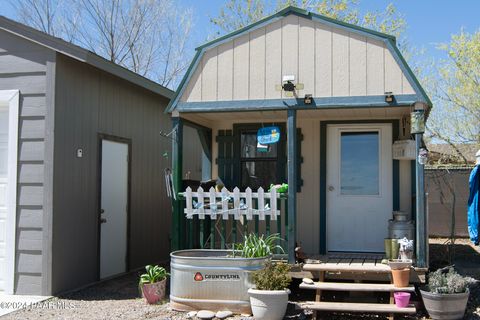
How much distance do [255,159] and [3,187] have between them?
3.68 metres

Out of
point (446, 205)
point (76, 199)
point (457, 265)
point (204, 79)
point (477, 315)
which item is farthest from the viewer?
point (446, 205)

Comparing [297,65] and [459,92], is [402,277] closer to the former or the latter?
[297,65]

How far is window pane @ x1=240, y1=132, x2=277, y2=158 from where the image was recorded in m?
8.16

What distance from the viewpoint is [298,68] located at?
6.58 metres

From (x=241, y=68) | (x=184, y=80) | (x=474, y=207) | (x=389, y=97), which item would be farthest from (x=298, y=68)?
(x=474, y=207)

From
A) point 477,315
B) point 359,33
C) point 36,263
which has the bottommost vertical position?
point 477,315

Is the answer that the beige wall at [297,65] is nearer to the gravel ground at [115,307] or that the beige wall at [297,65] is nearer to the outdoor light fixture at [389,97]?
the outdoor light fixture at [389,97]

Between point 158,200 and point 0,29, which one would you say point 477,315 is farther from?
point 0,29

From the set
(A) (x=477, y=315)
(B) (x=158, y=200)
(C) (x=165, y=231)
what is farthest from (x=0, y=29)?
(A) (x=477, y=315)

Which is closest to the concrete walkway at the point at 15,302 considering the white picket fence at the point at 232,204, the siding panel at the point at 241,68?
the white picket fence at the point at 232,204

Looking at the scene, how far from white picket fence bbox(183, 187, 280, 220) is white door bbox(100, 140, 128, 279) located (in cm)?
204

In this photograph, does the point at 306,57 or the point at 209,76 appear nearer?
the point at 306,57

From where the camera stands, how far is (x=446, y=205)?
1251cm

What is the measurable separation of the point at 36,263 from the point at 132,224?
2387 millimetres
